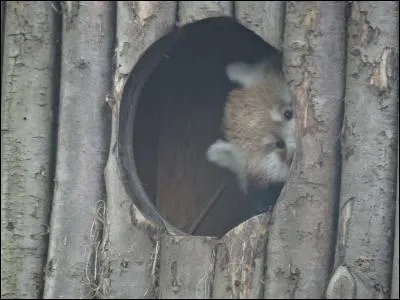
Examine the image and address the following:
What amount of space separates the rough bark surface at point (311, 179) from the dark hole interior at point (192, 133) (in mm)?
749

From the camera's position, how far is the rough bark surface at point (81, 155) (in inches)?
139

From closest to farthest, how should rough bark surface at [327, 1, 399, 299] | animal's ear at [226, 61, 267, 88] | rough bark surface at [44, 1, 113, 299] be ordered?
rough bark surface at [327, 1, 399, 299] < rough bark surface at [44, 1, 113, 299] < animal's ear at [226, 61, 267, 88]

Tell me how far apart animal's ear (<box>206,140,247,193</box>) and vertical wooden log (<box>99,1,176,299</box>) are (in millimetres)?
809

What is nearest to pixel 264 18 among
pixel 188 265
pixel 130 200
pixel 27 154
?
pixel 130 200

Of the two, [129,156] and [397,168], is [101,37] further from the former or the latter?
[397,168]

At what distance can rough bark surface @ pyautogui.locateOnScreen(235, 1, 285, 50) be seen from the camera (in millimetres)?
3402

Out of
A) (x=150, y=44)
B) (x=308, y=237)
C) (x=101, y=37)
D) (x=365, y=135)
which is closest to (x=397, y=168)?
(x=365, y=135)

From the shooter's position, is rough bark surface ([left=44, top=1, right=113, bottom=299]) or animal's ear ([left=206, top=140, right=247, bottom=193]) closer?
rough bark surface ([left=44, top=1, right=113, bottom=299])

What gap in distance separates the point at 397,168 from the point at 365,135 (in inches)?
6.2

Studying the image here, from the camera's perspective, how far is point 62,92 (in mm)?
3625

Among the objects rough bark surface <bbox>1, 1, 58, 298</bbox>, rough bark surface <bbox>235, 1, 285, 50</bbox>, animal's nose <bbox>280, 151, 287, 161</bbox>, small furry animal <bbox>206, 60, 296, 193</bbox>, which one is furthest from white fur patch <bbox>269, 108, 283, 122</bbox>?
rough bark surface <bbox>1, 1, 58, 298</bbox>

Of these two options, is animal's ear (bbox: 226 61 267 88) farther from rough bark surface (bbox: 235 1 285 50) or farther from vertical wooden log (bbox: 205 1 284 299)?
vertical wooden log (bbox: 205 1 284 299)

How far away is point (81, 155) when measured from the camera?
3.56 metres

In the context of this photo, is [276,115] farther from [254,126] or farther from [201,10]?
[201,10]
